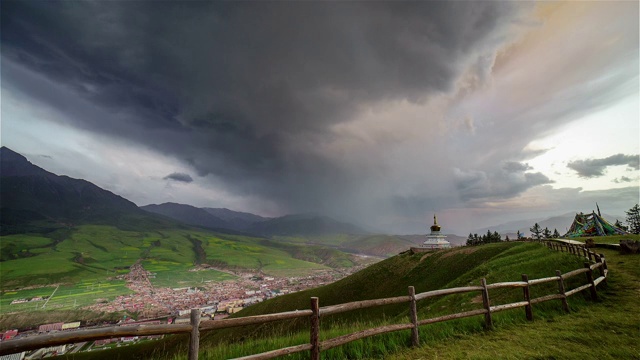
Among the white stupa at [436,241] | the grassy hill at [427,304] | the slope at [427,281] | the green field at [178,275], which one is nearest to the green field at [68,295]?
the green field at [178,275]

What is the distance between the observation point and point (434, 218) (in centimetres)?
6662

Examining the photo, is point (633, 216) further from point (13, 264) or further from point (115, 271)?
point (13, 264)

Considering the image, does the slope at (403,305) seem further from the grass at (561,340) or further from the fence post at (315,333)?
the fence post at (315,333)

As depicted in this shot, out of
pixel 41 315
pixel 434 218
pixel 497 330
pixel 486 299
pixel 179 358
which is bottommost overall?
pixel 41 315

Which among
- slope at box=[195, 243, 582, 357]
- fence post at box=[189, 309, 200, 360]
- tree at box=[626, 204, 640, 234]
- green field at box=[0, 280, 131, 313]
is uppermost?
tree at box=[626, 204, 640, 234]

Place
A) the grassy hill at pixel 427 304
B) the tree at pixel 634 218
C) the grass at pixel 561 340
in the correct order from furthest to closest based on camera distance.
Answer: the tree at pixel 634 218
the grassy hill at pixel 427 304
the grass at pixel 561 340

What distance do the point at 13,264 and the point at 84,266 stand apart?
34592 mm

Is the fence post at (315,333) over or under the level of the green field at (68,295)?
over

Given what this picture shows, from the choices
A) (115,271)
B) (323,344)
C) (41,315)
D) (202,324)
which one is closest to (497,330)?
(323,344)

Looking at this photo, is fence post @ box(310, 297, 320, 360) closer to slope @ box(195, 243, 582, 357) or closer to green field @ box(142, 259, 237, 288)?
slope @ box(195, 243, 582, 357)

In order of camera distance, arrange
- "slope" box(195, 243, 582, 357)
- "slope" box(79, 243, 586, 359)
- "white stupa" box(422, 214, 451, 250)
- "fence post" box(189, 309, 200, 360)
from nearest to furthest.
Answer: "fence post" box(189, 309, 200, 360), "slope" box(79, 243, 586, 359), "slope" box(195, 243, 582, 357), "white stupa" box(422, 214, 451, 250)

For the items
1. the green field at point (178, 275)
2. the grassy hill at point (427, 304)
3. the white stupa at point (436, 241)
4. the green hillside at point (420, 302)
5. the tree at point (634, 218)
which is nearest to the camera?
the grassy hill at point (427, 304)

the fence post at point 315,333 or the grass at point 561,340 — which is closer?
the fence post at point 315,333

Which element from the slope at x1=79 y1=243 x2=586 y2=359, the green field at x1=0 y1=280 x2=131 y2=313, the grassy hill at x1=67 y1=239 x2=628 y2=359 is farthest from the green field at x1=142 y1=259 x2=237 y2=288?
the grassy hill at x1=67 y1=239 x2=628 y2=359
